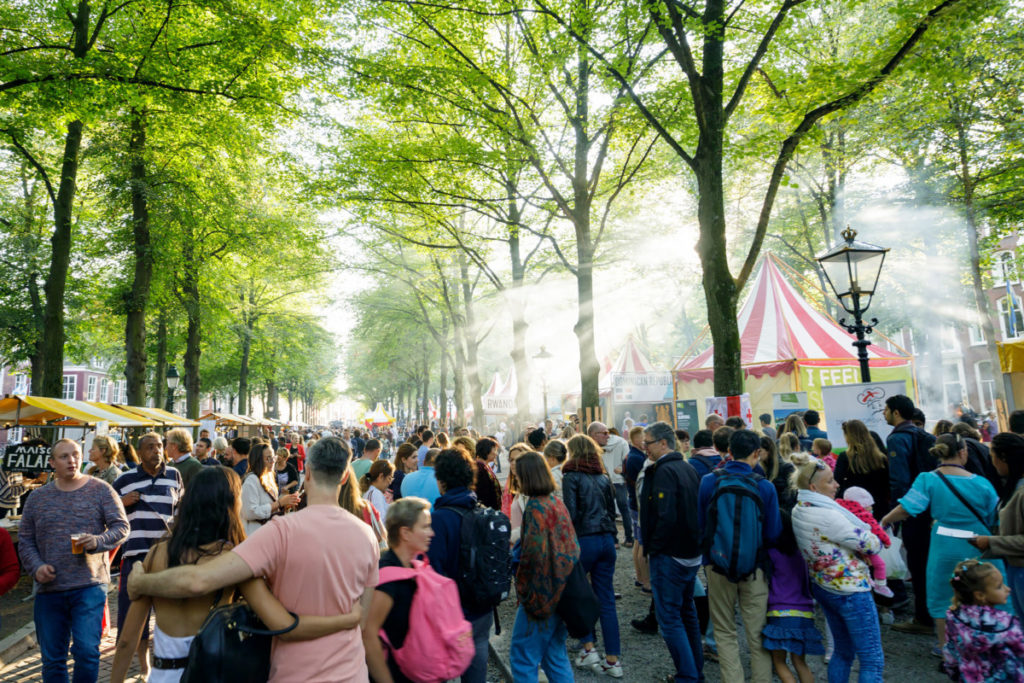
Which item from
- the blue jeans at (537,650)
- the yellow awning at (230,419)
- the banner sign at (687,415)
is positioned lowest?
the blue jeans at (537,650)

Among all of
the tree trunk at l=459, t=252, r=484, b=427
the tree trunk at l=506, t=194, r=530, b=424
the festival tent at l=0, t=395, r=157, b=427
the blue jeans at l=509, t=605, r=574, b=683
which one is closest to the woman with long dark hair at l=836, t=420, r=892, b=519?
the blue jeans at l=509, t=605, r=574, b=683

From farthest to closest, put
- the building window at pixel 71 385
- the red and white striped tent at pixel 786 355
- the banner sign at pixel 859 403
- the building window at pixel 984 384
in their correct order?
the building window at pixel 71 385
the building window at pixel 984 384
the red and white striped tent at pixel 786 355
the banner sign at pixel 859 403

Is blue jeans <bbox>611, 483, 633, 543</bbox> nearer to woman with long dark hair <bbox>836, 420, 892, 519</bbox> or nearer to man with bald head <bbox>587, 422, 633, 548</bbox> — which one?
man with bald head <bbox>587, 422, 633, 548</bbox>

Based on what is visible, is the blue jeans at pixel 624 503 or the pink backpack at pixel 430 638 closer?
the pink backpack at pixel 430 638

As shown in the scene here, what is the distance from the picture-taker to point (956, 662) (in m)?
3.98

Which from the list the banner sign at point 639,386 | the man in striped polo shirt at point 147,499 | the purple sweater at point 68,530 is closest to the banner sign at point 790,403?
the banner sign at point 639,386

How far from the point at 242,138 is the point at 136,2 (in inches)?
195

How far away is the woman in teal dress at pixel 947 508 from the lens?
476 centimetres

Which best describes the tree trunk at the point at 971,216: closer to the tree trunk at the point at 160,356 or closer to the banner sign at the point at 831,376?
the banner sign at the point at 831,376

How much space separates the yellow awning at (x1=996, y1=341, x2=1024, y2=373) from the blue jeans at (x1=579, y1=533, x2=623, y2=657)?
8670 millimetres

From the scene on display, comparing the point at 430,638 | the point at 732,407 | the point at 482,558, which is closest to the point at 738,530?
the point at 482,558

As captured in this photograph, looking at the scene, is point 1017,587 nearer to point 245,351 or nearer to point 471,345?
point 471,345

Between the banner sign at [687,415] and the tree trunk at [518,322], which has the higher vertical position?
the tree trunk at [518,322]

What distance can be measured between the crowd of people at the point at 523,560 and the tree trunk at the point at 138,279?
12804mm
